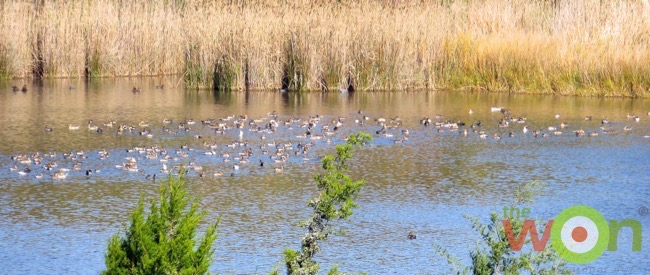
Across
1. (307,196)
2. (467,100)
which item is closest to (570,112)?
(467,100)

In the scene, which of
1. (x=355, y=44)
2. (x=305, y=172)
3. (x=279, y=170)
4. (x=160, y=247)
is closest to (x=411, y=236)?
(x=305, y=172)

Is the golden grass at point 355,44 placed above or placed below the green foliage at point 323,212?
above

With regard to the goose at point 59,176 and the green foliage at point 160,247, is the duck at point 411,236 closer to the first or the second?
the green foliage at point 160,247

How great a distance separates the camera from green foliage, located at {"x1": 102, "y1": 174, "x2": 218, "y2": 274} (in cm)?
595

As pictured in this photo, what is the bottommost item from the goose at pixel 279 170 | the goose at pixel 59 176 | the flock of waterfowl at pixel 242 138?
the goose at pixel 59 176

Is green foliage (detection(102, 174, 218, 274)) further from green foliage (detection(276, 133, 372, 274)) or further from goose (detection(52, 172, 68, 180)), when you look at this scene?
goose (detection(52, 172, 68, 180))

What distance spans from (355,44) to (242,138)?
6.46 m

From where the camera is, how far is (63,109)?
57.3ft

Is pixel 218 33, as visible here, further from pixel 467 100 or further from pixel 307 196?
pixel 307 196

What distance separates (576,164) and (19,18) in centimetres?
1361

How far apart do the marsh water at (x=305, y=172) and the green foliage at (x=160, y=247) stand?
2475mm

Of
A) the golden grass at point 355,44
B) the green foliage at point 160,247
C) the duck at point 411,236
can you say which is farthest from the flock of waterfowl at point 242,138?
the green foliage at point 160,247

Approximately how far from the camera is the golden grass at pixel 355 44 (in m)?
20.8

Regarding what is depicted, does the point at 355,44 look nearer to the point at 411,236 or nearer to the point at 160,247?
the point at 411,236
